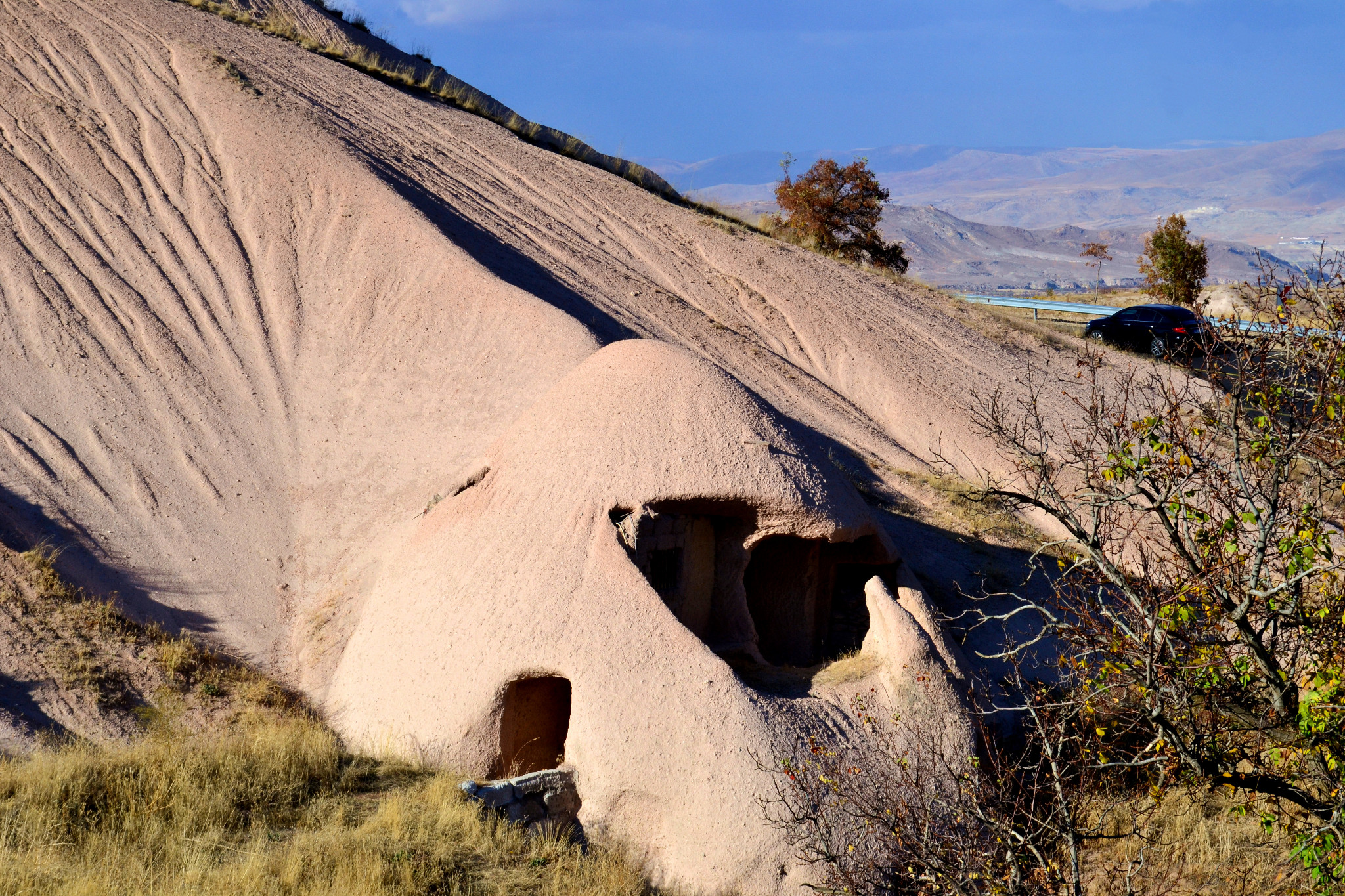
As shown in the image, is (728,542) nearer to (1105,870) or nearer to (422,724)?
(422,724)

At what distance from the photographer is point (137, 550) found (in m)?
11.7

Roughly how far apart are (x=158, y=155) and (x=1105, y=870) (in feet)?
54.1

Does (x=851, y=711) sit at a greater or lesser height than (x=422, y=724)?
greater

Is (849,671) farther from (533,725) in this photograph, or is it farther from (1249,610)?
(1249,610)

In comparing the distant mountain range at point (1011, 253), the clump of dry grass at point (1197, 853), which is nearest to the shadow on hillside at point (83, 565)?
the clump of dry grass at point (1197, 853)

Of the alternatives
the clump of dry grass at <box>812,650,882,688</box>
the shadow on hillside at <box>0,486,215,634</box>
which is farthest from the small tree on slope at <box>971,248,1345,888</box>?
the shadow on hillside at <box>0,486,215,634</box>

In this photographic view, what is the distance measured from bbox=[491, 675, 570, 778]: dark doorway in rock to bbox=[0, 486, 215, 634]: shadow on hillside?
4.45 metres

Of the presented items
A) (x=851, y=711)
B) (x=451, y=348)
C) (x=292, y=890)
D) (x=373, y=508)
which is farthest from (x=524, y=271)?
(x=292, y=890)

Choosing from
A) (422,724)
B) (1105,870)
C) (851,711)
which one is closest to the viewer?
(1105,870)

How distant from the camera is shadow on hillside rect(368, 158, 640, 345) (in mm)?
16094

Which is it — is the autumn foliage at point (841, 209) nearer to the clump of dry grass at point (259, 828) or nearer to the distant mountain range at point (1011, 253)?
the clump of dry grass at point (259, 828)

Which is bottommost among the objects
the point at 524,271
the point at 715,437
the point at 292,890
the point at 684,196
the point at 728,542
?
the point at 292,890

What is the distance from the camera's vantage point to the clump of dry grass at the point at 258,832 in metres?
6.33

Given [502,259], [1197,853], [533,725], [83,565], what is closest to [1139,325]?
[502,259]
